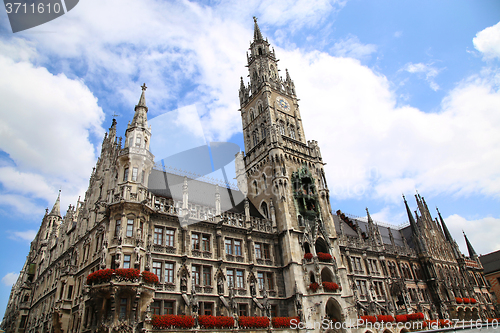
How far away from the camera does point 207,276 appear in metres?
31.8

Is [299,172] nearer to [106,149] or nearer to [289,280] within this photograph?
[289,280]

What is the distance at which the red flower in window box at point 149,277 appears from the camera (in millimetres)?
26344

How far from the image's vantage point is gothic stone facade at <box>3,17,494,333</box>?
28.6 meters

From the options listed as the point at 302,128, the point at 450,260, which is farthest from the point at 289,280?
the point at 450,260

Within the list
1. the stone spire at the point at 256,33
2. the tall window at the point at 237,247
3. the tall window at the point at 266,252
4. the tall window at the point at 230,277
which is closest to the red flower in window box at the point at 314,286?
the tall window at the point at 266,252

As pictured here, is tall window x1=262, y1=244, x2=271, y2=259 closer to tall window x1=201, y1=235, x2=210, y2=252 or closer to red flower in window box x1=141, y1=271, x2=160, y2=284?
tall window x1=201, y1=235, x2=210, y2=252

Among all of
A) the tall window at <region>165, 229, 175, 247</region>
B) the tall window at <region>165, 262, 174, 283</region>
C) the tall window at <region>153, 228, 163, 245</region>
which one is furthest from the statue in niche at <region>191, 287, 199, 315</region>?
the tall window at <region>153, 228, 163, 245</region>

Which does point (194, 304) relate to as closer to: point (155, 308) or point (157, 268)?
point (155, 308)

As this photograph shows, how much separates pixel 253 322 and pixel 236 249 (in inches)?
319

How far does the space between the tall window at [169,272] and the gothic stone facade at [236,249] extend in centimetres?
9

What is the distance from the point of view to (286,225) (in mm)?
39031

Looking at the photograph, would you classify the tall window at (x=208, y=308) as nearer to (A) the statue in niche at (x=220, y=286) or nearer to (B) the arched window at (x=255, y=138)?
(A) the statue in niche at (x=220, y=286)

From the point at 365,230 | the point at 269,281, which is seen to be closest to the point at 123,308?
the point at 269,281

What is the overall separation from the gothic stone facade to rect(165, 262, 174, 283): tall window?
9cm
